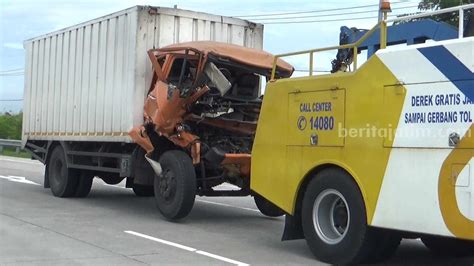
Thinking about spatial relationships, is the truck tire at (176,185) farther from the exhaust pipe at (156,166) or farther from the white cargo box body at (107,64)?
the white cargo box body at (107,64)

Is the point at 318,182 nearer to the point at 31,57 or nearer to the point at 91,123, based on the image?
the point at 91,123

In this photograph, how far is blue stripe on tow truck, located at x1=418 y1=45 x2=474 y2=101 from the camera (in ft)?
18.6

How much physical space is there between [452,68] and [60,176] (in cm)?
984

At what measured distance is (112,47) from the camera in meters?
11.5

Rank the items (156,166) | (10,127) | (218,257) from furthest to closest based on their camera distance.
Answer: (10,127)
(156,166)
(218,257)

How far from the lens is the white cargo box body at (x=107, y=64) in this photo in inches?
427

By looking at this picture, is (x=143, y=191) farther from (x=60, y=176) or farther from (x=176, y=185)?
(x=176, y=185)

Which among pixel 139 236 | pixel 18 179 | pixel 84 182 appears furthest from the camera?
pixel 18 179

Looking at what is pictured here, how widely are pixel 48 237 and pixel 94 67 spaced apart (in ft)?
15.1

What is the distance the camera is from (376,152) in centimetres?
641

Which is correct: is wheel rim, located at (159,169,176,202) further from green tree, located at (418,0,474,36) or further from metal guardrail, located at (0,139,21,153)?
metal guardrail, located at (0,139,21,153)

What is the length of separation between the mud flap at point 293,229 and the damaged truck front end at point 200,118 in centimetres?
223

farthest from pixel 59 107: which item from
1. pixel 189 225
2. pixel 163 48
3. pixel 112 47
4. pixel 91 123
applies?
pixel 189 225

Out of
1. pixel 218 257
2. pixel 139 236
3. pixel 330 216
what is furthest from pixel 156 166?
pixel 330 216
